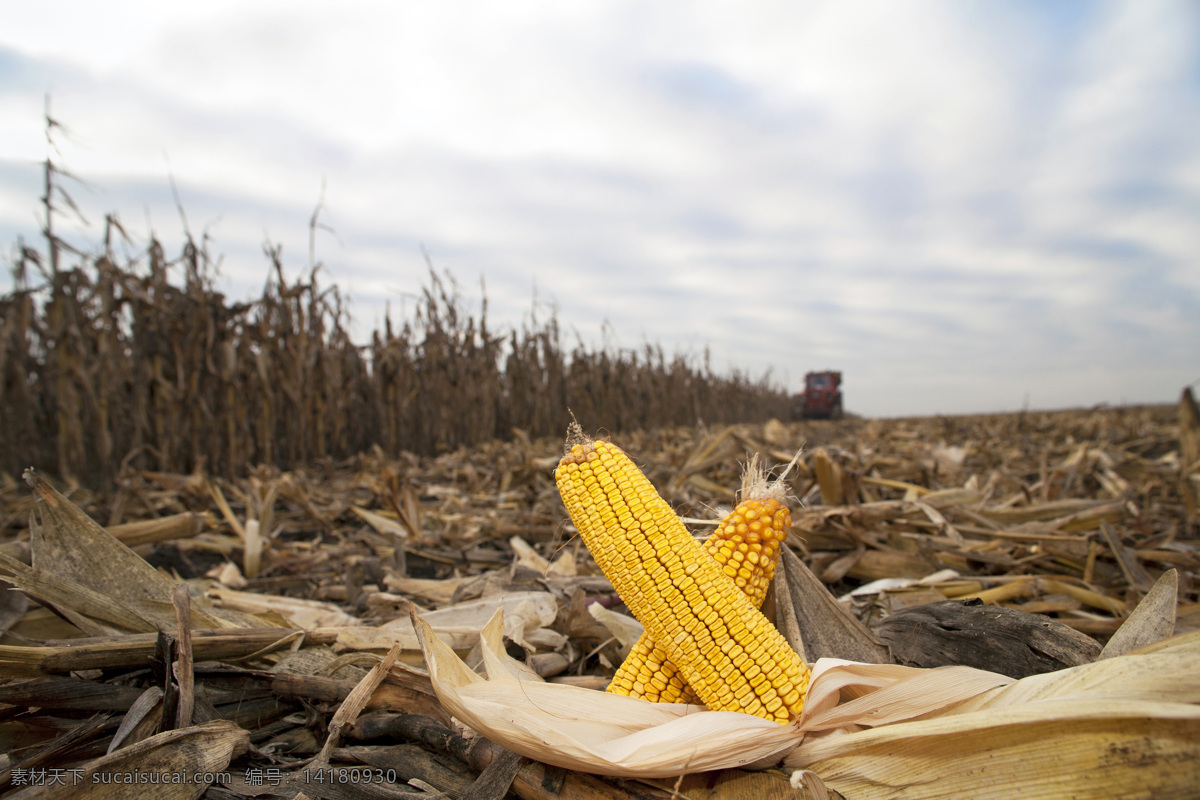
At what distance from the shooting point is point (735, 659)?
1.36 m

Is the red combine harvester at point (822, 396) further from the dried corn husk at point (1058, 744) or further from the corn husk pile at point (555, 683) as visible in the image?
the dried corn husk at point (1058, 744)

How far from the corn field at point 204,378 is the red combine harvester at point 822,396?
3104 centimetres

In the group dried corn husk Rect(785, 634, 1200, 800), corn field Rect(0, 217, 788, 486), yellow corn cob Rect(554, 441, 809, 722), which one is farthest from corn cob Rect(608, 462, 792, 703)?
corn field Rect(0, 217, 788, 486)

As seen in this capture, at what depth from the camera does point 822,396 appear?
131 feet

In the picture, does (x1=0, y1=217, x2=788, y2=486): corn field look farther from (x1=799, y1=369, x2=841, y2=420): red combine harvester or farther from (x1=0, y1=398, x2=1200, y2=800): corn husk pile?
(x1=799, y1=369, x2=841, y2=420): red combine harvester

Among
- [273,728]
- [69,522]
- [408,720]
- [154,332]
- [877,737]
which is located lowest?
[273,728]

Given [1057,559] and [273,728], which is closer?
[273,728]

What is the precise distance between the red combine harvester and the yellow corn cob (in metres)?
40.2

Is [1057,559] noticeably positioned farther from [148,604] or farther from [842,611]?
[148,604]

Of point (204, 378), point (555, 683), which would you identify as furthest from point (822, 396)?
point (555, 683)

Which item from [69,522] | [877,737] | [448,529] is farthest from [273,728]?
[448,529]

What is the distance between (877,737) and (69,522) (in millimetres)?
2217

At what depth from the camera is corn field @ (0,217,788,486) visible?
723 centimetres

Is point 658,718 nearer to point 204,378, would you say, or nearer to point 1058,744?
point 1058,744
